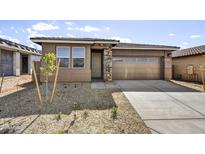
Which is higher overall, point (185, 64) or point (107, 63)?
point (185, 64)

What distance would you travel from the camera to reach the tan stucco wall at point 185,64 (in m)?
14.0

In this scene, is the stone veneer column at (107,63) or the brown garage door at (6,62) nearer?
the stone veneer column at (107,63)

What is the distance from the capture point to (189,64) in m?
15.3

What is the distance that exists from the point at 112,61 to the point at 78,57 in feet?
12.4

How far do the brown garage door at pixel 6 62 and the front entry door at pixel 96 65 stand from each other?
1068 cm

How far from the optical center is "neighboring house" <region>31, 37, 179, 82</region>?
11766mm

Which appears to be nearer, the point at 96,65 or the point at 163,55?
the point at 163,55

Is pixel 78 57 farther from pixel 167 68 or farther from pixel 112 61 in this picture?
pixel 167 68

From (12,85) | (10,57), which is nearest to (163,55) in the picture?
(12,85)

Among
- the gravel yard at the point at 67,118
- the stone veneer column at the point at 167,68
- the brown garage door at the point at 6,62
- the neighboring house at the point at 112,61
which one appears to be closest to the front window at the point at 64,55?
the neighboring house at the point at 112,61

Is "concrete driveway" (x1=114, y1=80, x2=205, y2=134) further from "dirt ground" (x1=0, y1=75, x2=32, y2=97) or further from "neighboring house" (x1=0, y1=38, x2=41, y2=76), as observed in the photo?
"neighboring house" (x1=0, y1=38, x2=41, y2=76)

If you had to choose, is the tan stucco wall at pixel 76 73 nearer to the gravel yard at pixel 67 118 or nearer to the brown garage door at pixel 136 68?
the brown garage door at pixel 136 68
